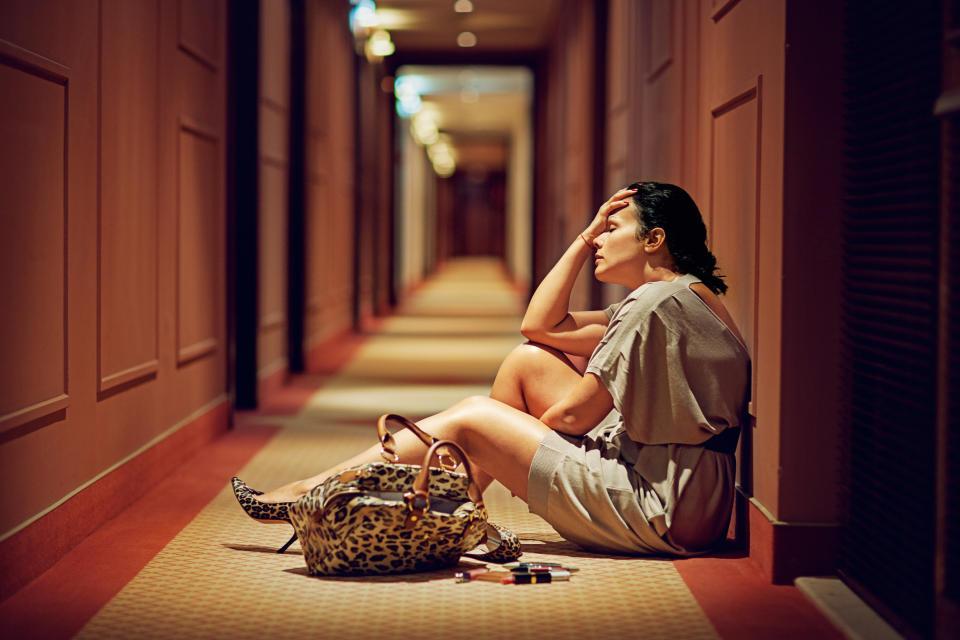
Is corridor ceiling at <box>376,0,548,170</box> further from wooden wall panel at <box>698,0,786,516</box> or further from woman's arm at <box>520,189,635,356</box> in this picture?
woman's arm at <box>520,189,635,356</box>

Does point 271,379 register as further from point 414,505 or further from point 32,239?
point 414,505

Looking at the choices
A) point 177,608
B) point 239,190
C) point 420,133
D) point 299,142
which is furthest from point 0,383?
point 420,133

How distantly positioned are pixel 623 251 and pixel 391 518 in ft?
3.58

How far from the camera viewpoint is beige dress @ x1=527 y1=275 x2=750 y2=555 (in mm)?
3680

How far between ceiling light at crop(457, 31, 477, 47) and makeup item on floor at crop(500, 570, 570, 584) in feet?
43.0

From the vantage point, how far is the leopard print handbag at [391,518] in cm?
346

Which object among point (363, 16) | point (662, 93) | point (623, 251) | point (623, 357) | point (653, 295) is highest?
point (363, 16)

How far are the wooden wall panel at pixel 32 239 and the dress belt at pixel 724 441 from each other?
189cm

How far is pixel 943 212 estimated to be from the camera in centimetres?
263

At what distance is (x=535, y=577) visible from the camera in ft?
11.8

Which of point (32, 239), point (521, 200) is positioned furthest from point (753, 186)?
point (521, 200)

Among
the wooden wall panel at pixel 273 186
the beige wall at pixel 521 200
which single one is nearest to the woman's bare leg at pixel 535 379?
the wooden wall panel at pixel 273 186

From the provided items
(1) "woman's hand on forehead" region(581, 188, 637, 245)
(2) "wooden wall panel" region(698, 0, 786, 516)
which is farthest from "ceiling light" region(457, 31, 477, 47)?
(1) "woman's hand on forehead" region(581, 188, 637, 245)

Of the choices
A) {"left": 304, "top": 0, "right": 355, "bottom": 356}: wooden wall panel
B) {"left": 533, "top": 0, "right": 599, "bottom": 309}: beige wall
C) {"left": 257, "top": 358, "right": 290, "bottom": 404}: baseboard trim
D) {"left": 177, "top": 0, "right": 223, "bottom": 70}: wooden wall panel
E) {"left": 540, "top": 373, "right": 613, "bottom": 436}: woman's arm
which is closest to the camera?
{"left": 540, "top": 373, "right": 613, "bottom": 436}: woman's arm
